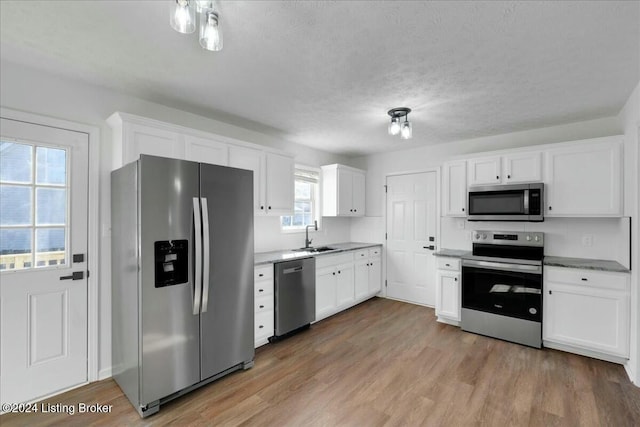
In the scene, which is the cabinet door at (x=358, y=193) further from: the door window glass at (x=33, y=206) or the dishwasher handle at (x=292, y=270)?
the door window glass at (x=33, y=206)

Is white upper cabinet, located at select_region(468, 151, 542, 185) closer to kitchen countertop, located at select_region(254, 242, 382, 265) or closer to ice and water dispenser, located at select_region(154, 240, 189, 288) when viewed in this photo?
kitchen countertop, located at select_region(254, 242, 382, 265)

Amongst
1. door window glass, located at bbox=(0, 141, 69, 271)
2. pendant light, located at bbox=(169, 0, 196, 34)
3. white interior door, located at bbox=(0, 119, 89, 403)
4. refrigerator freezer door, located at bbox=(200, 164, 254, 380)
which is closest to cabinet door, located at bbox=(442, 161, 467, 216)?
refrigerator freezer door, located at bbox=(200, 164, 254, 380)

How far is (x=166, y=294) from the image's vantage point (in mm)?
2146

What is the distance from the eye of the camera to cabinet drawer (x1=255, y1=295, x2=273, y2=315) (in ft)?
10.0

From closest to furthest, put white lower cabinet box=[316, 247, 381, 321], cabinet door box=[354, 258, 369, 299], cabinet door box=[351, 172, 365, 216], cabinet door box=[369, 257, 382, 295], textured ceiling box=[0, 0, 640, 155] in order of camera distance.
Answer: textured ceiling box=[0, 0, 640, 155]
white lower cabinet box=[316, 247, 381, 321]
cabinet door box=[354, 258, 369, 299]
cabinet door box=[369, 257, 382, 295]
cabinet door box=[351, 172, 365, 216]

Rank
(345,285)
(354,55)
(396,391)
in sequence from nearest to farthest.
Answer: (354,55), (396,391), (345,285)

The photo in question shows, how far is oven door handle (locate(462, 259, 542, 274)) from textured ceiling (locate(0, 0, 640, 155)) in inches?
65.2

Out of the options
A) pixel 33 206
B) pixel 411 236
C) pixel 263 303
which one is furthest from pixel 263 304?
pixel 411 236

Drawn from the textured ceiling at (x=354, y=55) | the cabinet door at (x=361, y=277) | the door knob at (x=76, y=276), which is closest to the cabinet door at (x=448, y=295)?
the cabinet door at (x=361, y=277)

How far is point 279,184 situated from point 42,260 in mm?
2290

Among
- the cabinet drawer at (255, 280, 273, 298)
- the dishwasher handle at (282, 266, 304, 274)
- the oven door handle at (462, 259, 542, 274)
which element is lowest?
the cabinet drawer at (255, 280, 273, 298)

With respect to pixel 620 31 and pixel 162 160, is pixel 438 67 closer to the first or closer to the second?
pixel 620 31

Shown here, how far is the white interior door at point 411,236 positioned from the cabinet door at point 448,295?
64 cm

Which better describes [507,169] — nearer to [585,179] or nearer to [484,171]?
[484,171]
